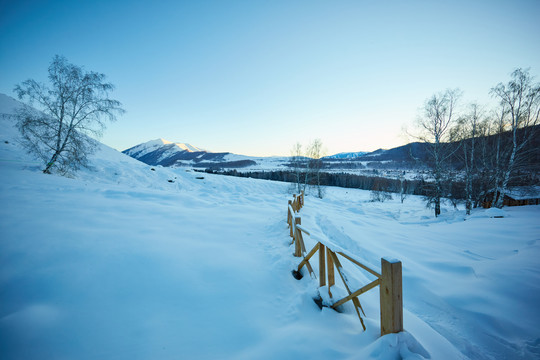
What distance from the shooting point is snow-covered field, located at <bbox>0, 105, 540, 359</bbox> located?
2111mm

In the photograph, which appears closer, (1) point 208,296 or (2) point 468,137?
(1) point 208,296

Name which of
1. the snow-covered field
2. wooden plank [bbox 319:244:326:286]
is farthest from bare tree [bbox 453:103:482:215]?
wooden plank [bbox 319:244:326:286]

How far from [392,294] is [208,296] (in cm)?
275

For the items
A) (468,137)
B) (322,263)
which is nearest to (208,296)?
(322,263)

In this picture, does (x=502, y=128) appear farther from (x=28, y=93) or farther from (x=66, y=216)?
(x=28, y=93)

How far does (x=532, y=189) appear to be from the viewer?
1360 centimetres

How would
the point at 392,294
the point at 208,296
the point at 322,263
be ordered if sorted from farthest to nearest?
the point at 322,263 < the point at 208,296 < the point at 392,294

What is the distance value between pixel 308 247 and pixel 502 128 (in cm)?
1813

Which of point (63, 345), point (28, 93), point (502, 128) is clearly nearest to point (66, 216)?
point (63, 345)

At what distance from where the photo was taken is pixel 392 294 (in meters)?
1.86

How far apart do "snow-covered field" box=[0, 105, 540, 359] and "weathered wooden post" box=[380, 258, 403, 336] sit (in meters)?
0.13

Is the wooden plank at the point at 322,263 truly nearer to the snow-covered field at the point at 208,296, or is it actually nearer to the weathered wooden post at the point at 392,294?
the snow-covered field at the point at 208,296

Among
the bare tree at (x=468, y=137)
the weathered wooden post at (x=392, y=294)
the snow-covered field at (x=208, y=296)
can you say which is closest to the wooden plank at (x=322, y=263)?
the snow-covered field at (x=208, y=296)

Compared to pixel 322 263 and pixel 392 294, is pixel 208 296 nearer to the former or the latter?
pixel 322 263
